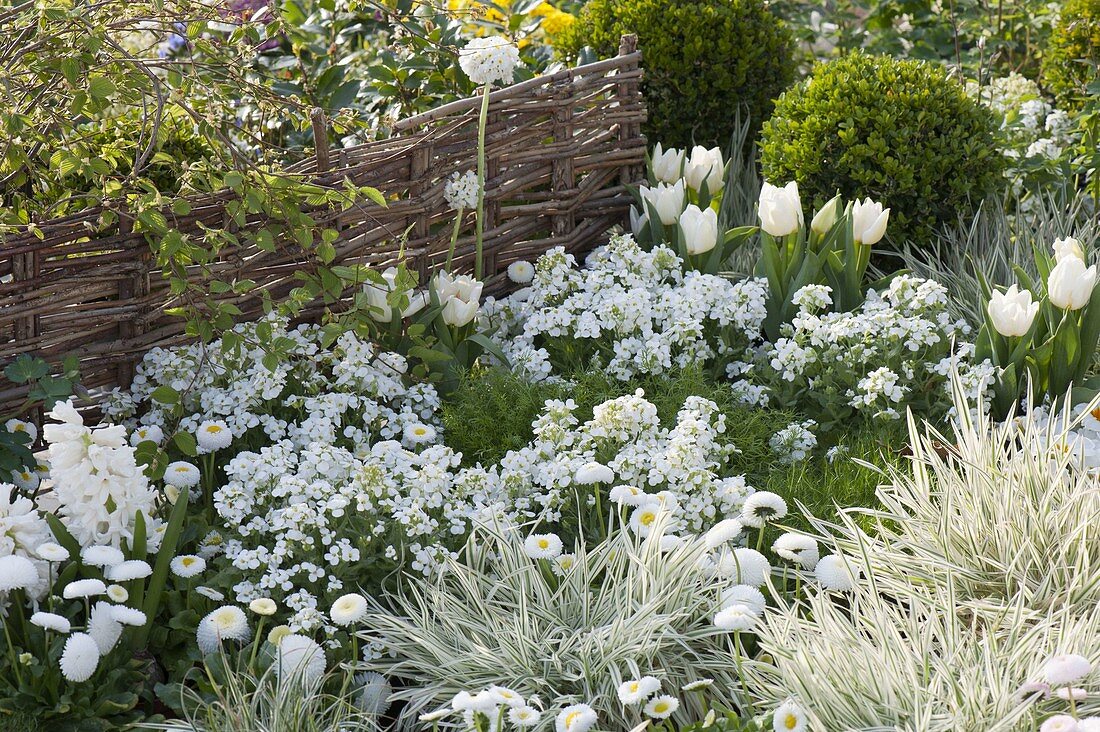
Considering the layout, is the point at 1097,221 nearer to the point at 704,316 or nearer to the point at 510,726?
the point at 704,316

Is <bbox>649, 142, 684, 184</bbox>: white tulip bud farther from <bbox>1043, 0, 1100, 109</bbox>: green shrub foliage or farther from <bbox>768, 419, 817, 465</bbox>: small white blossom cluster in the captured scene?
<bbox>1043, 0, 1100, 109</bbox>: green shrub foliage

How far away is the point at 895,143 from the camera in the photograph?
3939 mm

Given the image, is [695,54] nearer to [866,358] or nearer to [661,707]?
[866,358]

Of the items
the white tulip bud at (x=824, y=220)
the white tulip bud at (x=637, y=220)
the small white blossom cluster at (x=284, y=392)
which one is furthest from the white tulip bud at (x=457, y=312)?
the white tulip bud at (x=824, y=220)

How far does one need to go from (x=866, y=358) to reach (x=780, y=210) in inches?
25.3

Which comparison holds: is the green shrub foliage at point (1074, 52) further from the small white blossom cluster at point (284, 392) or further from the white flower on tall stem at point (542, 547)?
the white flower on tall stem at point (542, 547)

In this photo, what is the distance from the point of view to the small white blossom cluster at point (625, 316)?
10.8 ft

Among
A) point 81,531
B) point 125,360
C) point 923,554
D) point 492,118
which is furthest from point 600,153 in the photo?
point 81,531

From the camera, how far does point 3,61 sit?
9.53ft

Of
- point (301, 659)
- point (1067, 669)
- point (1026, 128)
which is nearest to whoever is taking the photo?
point (1067, 669)

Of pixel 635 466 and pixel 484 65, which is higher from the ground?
pixel 484 65

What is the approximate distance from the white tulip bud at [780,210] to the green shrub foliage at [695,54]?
3.58 feet

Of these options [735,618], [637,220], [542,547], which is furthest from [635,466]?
[637,220]

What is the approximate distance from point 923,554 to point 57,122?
2396 millimetres
